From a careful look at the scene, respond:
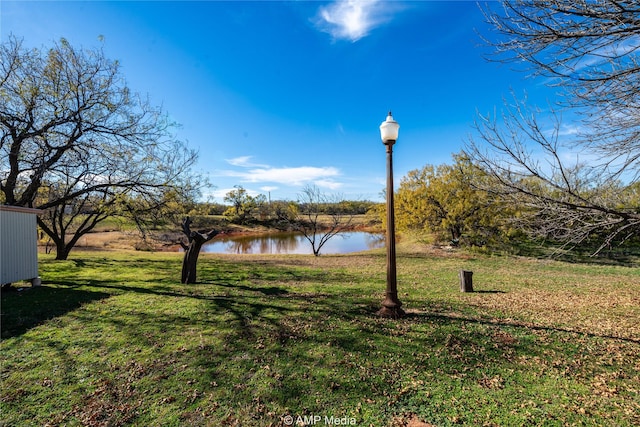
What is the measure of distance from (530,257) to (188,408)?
1633cm

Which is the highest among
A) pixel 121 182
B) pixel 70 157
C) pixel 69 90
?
pixel 69 90

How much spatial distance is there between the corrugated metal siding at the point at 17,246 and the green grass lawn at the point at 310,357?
1.53 ft

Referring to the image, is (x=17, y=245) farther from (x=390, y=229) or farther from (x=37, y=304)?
(x=390, y=229)

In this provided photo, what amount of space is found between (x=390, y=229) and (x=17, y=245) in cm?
821

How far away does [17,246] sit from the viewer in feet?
21.0

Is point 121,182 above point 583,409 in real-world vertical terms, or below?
above

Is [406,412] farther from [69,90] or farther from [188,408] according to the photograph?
[69,90]

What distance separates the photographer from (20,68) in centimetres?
796

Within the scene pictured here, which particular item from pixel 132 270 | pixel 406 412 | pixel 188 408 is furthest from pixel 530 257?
pixel 132 270

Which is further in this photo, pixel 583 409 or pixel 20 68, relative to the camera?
pixel 20 68

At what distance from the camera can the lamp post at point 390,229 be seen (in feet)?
16.0

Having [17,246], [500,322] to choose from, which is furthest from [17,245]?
[500,322]

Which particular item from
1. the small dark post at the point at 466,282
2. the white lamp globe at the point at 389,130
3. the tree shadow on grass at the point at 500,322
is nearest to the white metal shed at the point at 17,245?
the white lamp globe at the point at 389,130

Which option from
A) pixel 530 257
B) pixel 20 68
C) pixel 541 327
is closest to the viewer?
pixel 541 327
